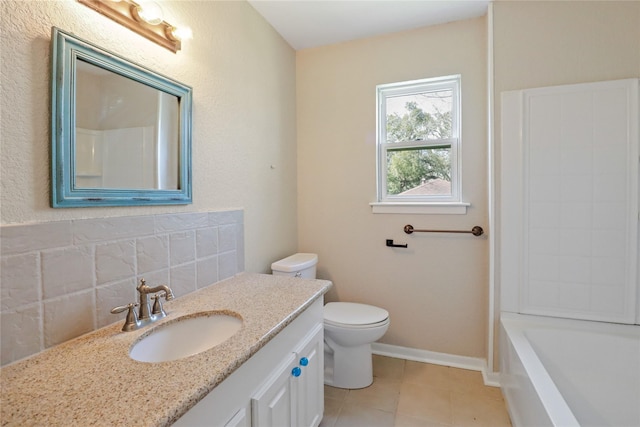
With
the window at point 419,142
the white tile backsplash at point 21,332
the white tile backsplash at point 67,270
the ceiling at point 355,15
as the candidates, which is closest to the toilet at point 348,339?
the window at point 419,142

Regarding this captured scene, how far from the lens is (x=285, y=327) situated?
3.63 ft

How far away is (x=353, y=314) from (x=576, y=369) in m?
1.22

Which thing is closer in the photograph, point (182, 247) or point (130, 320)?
point (130, 320)

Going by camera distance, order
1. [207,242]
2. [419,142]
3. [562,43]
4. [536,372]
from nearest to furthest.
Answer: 1. [536,372]
2. [207,242]
3. [562,43]
4. [419,142]

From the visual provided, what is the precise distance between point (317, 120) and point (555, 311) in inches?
83.0

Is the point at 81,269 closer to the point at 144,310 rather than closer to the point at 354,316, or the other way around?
the point at 144,310

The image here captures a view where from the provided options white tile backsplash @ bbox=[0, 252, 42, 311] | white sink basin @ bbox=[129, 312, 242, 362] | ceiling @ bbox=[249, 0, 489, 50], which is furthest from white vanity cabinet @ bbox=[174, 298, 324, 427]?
ceiling @ bbox=[249, 0, 489, 50]

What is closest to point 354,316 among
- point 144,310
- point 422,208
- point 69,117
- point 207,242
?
point 422,208

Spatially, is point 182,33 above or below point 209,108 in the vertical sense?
above

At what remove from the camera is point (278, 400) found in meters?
1.08

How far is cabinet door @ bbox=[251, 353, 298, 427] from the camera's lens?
0.95 meters

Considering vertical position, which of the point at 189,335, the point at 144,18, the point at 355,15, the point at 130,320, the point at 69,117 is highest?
the point at 355,15

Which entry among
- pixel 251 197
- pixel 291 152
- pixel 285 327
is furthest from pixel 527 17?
pixel 285 327

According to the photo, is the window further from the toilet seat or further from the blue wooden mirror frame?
the blue wooden mirror frame
